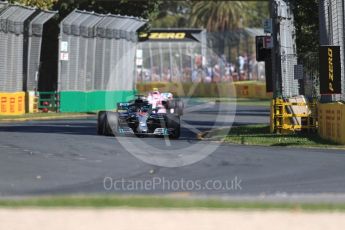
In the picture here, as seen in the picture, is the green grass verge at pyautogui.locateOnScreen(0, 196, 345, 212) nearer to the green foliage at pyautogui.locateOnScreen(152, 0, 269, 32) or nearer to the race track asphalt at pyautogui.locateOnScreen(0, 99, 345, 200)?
the race track asphalt at pyautogui.locateOnScreen(0, 99, 345, 200)

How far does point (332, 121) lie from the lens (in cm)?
2258

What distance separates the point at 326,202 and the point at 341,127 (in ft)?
34.7

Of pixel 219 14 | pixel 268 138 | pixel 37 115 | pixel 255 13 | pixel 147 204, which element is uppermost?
pixel 255 13

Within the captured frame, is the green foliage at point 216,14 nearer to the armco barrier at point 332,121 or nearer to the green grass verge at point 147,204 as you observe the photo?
the armco barrier at point 332,121

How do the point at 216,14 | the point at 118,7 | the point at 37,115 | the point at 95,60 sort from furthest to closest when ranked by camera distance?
the point at 216,14
the point at 118,7
the point at 95,60
the point at 37,115

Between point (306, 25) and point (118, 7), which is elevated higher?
point (118, 7)

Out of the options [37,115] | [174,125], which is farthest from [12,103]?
[174,125]

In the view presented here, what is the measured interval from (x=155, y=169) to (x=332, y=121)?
8.12 m

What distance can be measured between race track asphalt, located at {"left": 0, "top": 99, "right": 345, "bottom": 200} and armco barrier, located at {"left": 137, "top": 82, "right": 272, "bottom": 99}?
143ft

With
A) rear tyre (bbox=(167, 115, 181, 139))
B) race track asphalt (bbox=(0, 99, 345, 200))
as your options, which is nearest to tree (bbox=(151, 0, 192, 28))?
rear tyre (bbox=(167, 115, 181, 139))

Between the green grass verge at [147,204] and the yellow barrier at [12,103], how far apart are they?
2646 centimetres

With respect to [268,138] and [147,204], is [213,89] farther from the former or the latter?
[147,204]

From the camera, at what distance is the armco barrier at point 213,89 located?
6656cm

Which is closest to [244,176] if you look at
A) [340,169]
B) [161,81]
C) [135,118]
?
[340,169]
